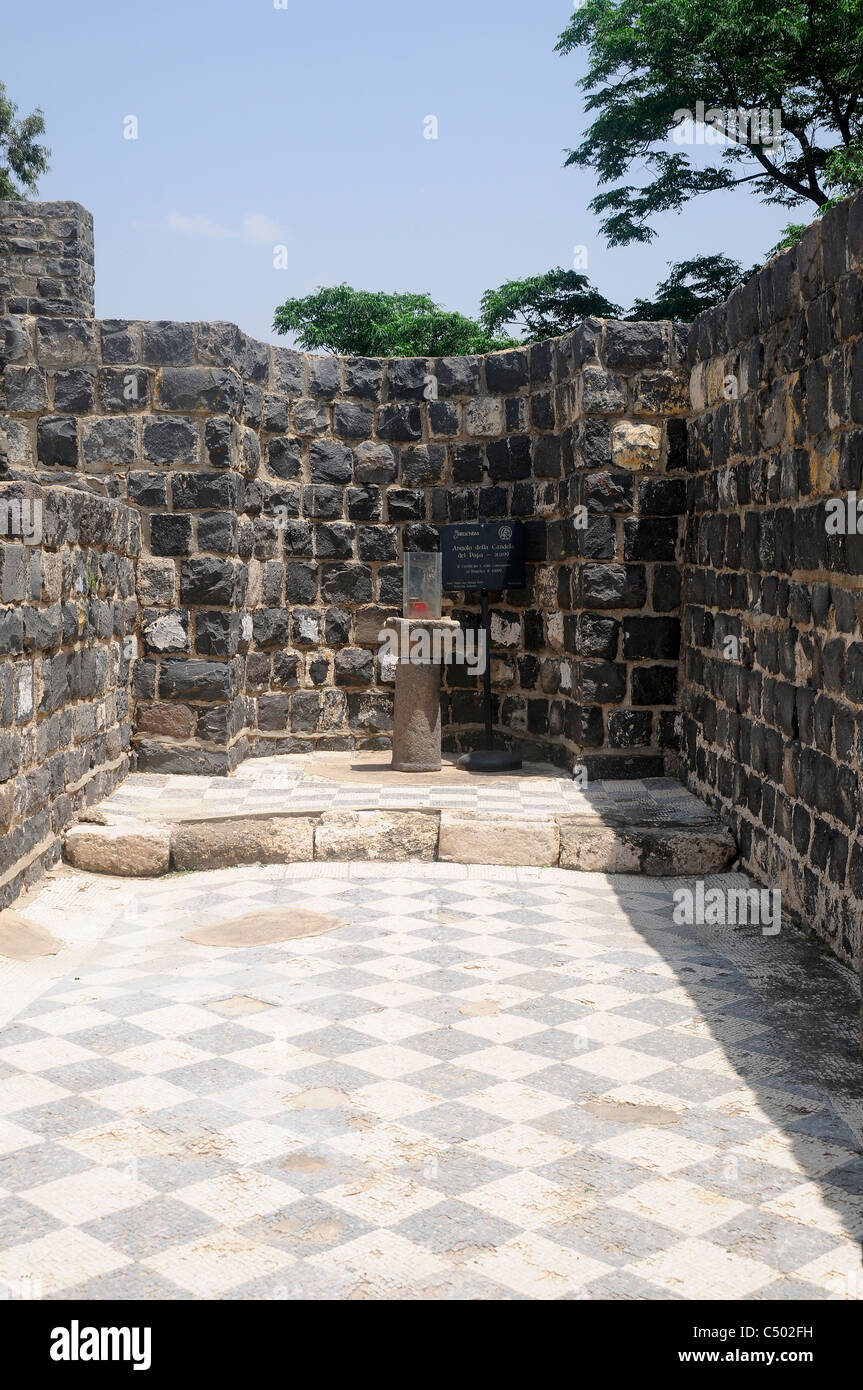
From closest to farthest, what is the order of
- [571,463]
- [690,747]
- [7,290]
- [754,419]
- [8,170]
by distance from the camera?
[754,419], [690,747], [571,463], [7,290], [8,170]

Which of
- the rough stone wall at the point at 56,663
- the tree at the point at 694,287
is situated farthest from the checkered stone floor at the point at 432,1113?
the tree at the point at 694,287

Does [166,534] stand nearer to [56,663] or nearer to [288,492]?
[288,492]

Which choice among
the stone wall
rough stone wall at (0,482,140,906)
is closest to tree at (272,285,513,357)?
the stone wall

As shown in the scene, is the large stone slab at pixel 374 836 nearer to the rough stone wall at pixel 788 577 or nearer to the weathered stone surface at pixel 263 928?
the weathered stone surface at pixel 263 928

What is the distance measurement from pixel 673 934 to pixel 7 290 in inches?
439

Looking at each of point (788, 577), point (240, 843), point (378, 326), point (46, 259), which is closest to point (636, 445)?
point (788, 577)

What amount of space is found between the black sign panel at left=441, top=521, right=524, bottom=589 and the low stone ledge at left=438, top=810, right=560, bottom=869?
268 cm

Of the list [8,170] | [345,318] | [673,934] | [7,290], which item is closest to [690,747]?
[673,934]

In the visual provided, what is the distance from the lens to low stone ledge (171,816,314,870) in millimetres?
6340

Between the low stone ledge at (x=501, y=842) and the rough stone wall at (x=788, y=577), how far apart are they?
2.97ft

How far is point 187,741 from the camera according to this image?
814cm

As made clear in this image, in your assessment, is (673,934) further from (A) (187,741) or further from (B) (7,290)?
(B) (7,290)

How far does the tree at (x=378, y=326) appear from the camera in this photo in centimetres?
2812

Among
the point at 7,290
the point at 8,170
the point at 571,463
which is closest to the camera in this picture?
the point at 571,463
